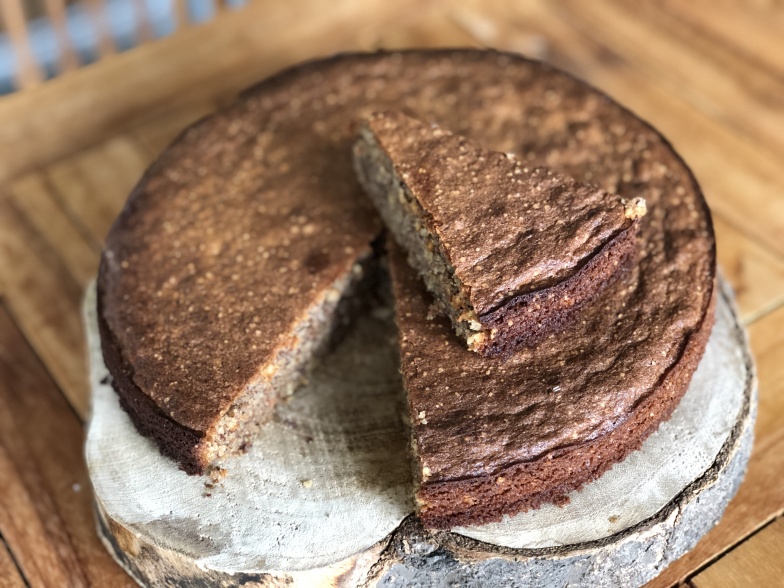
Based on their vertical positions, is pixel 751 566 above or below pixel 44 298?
below

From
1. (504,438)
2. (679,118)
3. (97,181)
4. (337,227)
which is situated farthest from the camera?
(679,118)

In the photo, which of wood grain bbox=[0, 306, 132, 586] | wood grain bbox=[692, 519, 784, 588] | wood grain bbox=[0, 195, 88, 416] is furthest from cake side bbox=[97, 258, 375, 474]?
wood grain bbox=[692, 519, 784, 588]

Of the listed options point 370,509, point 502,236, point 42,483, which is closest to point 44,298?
point 42,483

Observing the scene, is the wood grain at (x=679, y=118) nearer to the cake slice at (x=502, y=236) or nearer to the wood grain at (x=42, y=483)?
the cake slice at (x=502, y=236)

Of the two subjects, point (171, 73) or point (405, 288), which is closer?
point (405, 288)

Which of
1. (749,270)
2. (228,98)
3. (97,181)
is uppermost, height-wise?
(228,98)

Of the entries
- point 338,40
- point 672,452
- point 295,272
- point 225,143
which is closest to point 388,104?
point 225,143

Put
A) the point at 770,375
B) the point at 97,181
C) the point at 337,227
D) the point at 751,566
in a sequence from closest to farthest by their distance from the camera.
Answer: the point at 751,566, the point at 337,227, the point at 770,375, the point at 97,181

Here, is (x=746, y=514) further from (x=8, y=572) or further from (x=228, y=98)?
(x=228, y=98)
